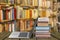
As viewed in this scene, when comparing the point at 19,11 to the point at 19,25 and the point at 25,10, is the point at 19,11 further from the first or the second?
the point at 19,25

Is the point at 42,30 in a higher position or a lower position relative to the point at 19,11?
lower

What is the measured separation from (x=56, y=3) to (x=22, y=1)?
862 mm

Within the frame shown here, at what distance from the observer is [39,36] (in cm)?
133

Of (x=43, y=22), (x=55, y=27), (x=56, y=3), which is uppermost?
(x=56, y=3)

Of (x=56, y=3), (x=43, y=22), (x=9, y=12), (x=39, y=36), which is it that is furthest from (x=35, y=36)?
(x=56, y=3)

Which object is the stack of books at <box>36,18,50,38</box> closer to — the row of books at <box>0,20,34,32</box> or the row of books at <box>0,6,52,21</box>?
the row of books at <box>0,6,52,21</box>

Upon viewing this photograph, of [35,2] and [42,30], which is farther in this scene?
[35,2]

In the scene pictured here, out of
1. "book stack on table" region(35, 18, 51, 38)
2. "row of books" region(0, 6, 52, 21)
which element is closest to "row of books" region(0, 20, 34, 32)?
"row of books" region(0, 6, 52, 21)

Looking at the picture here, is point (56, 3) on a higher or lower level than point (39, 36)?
higher

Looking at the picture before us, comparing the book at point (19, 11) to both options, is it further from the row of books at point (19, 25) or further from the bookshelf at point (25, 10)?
the row of books at point (19, 25)

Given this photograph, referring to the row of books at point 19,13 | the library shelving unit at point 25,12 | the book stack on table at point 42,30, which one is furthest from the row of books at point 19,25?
the book stack on table at point 42,30

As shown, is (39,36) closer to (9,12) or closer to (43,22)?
(43,22)

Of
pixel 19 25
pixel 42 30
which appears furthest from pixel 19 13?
→ pixel 42 30

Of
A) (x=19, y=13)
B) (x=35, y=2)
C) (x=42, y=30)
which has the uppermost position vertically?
(x=35, y=2)
